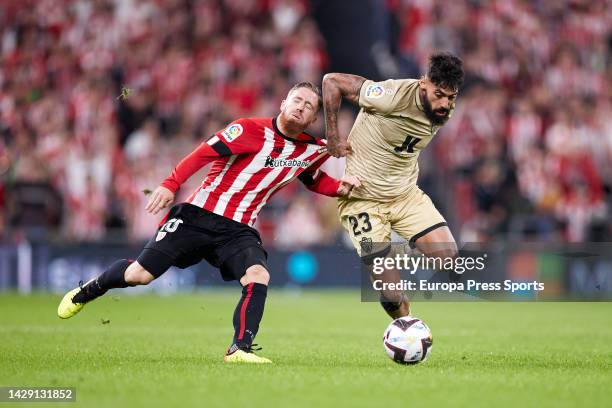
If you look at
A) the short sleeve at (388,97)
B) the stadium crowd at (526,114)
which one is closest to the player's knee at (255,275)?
the short sleeve at (388,97)

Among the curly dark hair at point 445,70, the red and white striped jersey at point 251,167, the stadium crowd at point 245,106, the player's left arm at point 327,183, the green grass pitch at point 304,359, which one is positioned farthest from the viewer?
the stadium crowd at point 245,106

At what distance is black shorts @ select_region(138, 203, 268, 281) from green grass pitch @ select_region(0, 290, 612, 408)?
2.48 ft

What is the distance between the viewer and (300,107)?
27.6 ft

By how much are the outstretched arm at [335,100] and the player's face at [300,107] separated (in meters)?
0.19

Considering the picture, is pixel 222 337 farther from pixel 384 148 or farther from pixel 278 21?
pixel 278 21

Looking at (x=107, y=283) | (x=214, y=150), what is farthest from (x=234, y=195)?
(x=107, y=283)

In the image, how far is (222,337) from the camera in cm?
1116

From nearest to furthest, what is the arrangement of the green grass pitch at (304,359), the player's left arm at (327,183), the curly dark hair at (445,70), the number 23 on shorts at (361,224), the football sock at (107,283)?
the green grass pitch at (304,359) → the curly dark hair at (445,70) → the football sock at (107,283) → the player's left arm at (327,183) → the number 23 on shorts at (361,224)

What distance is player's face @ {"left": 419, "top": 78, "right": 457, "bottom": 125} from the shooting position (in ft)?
27.9

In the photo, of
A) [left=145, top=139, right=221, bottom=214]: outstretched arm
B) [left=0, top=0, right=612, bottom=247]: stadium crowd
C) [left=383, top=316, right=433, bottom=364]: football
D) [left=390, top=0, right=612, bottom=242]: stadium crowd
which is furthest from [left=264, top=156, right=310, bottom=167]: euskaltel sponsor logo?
[left=390, top=0, right=612, bottom=242]: stadium crowd

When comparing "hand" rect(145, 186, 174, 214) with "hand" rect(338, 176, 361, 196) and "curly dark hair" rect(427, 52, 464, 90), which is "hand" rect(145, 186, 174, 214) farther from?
"curly dark hair" rect(427, 52, 464, 90)

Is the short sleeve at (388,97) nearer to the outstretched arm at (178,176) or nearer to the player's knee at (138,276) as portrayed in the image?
the outstretched arm at (178,176)

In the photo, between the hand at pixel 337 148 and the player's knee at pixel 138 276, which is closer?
the player's knee at pixel 138 276

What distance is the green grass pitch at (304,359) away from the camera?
6395 mm
